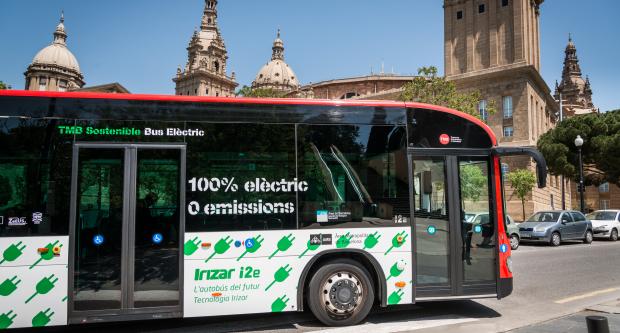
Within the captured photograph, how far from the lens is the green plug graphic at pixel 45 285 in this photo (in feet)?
16.9

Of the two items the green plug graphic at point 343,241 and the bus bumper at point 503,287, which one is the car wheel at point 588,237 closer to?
the bus bumper at point 503,287

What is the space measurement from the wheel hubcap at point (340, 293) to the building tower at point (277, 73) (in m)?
120

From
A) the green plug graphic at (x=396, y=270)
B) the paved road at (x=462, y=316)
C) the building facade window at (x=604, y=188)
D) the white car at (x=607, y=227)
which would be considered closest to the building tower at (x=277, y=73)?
the building facade window at (x=604, y=188)

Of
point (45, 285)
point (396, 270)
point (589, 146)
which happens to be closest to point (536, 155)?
point (396, 270)

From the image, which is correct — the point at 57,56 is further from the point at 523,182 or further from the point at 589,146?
the point at 589,146

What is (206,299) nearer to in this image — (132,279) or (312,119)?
(132,279)

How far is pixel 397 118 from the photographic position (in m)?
6.27

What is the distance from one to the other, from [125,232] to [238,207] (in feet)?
4.31

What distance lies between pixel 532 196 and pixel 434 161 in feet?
157

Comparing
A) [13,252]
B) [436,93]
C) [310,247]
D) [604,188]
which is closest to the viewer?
[13,252]

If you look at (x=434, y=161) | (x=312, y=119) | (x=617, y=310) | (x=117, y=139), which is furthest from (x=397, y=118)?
(x=617, y=310)

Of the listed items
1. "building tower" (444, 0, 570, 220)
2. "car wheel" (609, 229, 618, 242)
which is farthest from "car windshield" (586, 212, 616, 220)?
"building tower" (444, 0, 570, 220)

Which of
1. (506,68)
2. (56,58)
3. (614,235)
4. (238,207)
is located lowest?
(614,235)

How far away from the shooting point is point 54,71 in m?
106
